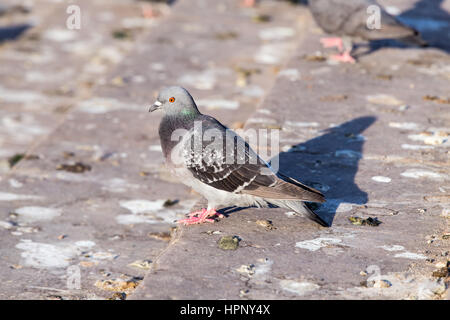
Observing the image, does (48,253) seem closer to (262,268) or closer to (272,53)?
(262,268)

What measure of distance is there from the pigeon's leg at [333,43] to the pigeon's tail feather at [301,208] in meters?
3.73

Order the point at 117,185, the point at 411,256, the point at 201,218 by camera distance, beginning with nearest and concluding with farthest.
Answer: the point at 411,256 → the point at 201,218 → the point at 117,185

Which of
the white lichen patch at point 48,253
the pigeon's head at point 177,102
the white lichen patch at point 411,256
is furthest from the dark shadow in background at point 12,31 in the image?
the white lichen patch at point 411,256

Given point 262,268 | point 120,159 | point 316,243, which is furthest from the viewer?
point 120,159

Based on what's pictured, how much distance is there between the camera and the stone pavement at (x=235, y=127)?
12.5 feet

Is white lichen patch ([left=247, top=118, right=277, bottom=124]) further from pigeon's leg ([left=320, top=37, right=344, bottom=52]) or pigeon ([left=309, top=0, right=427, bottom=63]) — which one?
pigeon's leg ([left=320, top=37, right=344, bottom=52])

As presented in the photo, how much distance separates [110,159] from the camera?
6609 mm

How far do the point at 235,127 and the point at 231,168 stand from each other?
2676 mm


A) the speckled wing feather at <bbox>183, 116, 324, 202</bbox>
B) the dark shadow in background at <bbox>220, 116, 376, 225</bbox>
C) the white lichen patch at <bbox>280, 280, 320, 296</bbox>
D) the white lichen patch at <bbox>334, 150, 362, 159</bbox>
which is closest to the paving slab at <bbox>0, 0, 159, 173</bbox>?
the dark shadow in background at <bbox>220, 116, 376, 225</bbox>

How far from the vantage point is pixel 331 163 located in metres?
5.21

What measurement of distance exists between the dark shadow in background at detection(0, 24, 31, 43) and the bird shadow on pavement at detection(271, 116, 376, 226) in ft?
21.9

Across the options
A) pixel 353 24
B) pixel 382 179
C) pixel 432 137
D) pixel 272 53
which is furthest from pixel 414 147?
pixel 272 53

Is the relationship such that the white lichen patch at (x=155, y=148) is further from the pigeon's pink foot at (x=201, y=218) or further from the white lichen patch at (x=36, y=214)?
the pigeon's pink foot at (x=201, y=218)
